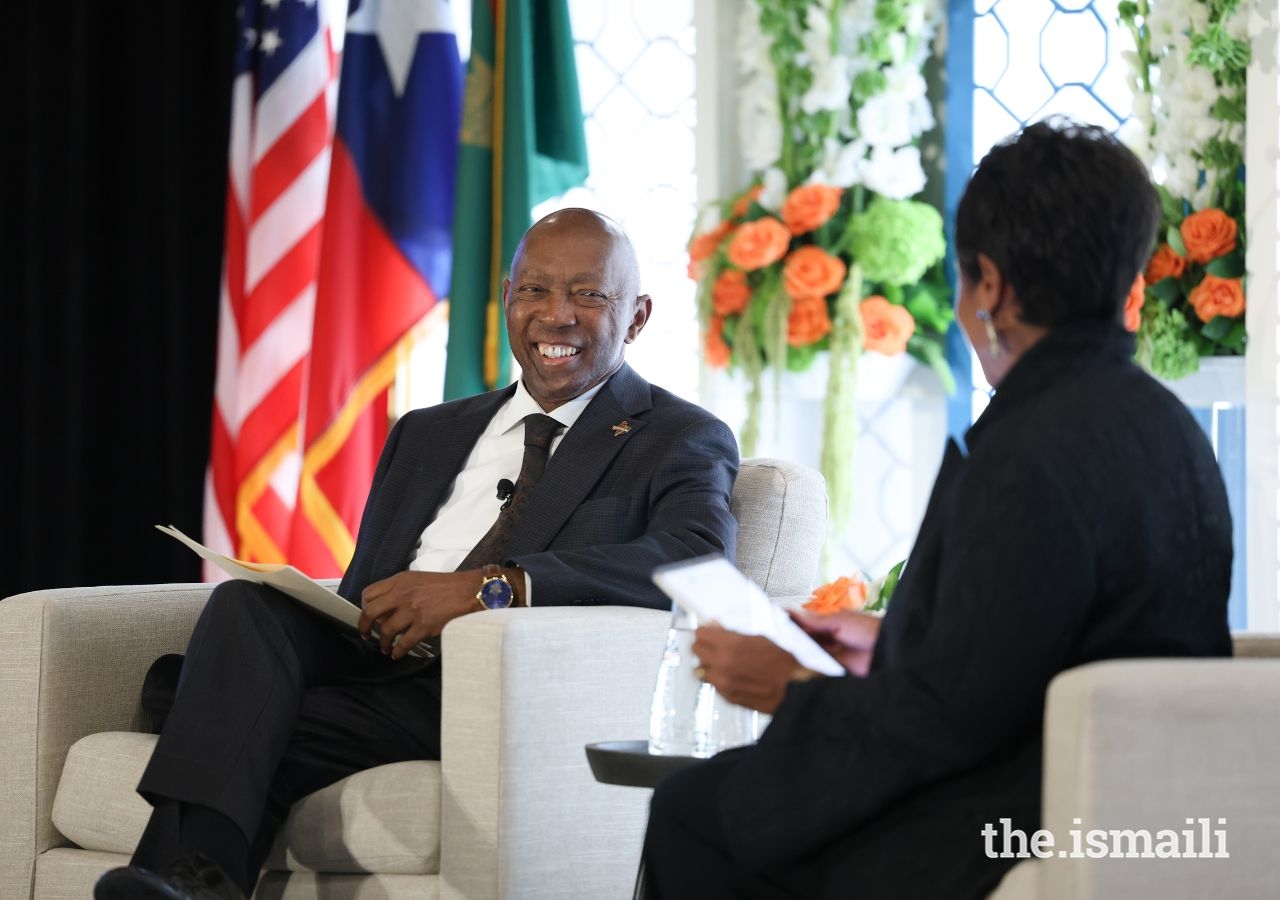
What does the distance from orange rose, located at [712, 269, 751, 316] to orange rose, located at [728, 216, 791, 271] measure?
0.12 ft

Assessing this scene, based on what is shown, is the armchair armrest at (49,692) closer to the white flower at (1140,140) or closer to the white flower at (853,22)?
the white flower at (853,22)

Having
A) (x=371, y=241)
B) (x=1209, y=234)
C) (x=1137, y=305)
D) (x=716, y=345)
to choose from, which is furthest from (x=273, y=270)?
(x=1209, y=234)

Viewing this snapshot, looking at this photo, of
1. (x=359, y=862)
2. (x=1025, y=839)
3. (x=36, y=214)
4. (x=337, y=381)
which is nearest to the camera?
(x=1025, y=839)

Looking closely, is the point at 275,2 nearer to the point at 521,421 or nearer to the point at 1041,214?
the point at 521,421

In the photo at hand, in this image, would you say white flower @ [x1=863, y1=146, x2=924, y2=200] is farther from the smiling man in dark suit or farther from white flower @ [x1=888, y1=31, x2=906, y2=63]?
the smiling man in dark suit

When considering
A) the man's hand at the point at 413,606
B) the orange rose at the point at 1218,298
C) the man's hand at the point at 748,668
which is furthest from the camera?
the orange rose at the point at 1218,298

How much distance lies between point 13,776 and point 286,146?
2.21 meters

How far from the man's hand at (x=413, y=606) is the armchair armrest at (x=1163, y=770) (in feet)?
3.75

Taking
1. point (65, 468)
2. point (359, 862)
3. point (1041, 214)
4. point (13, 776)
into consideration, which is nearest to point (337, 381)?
point (65, 468)

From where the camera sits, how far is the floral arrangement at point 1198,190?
3061 millimetres

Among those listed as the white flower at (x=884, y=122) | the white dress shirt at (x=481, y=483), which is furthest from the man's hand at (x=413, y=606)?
the white flower at (x=884, y=122)

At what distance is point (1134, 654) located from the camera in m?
1.37

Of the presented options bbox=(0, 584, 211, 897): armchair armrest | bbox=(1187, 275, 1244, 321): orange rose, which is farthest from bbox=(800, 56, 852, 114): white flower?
bbox=(0, 584, 211, 897): armchair armrest

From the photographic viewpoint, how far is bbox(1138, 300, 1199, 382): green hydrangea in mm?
3111
